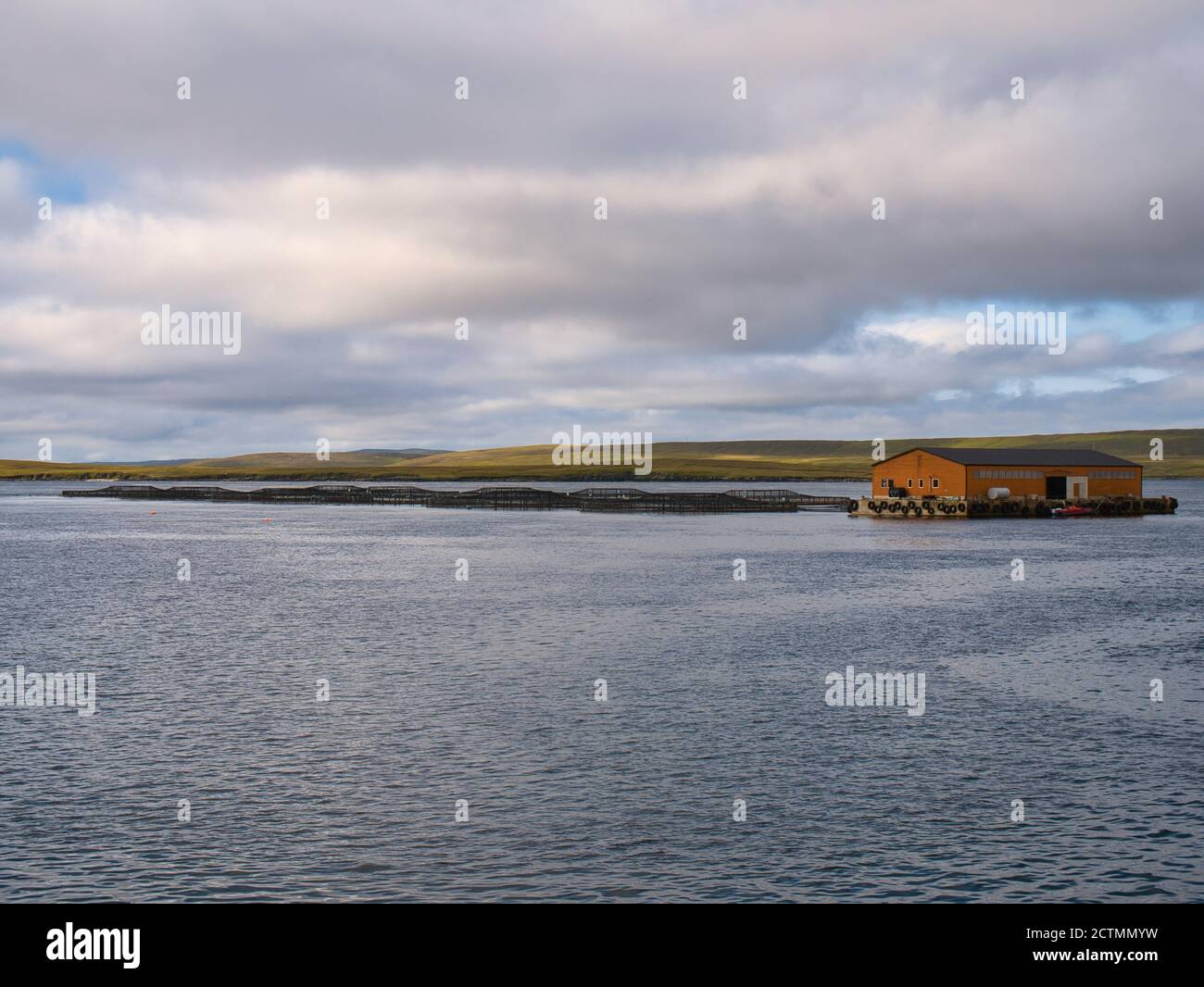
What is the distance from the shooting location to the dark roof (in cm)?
13300

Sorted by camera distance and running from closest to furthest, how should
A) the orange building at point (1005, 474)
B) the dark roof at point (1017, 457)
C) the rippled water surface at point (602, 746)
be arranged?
the rippled water surface at point (602, 746) < the orange building at point (1005, 474) < the dark roof at point (1017, 457)

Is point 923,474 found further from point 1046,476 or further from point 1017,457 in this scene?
point 1046,476

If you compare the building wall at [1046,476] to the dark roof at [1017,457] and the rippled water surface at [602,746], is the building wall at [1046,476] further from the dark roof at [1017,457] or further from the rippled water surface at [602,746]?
the rippled water surface at [602,746]

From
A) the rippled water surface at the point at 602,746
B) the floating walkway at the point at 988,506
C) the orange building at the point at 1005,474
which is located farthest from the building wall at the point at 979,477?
the rippled water surface at the point at 602,746

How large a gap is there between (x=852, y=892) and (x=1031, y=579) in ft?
181

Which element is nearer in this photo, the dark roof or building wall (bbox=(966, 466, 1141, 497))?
building wall (bbox=(966, 466, 1141, 497))

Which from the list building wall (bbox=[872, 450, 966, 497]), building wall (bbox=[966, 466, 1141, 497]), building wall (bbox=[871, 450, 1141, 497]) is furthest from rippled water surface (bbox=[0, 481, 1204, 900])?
building wall (bbox=[966, 466, 1141, 497])

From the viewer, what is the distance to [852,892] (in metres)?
18.0

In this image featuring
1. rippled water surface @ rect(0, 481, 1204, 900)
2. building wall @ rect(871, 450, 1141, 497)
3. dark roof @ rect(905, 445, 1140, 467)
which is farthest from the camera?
dark roof @ rect(905, 445, 1140, 467)

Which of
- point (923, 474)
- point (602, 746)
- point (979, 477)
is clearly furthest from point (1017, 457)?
point (602, 746)

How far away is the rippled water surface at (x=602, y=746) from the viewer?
749 inches

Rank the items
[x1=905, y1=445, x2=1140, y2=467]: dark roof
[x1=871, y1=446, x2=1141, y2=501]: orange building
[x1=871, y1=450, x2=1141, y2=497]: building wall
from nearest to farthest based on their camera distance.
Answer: [x1=871, y1=450, x2=1141, y2=497]: building wall
[x1=871, y1=446, x2=1141, y2=501]: orange building
[x1=905, y1=445, x2=1140, y2=467]: dark roof

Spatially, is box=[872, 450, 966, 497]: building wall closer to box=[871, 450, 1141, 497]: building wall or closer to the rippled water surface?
box=[871, 450, 1141, 497]: building wall
